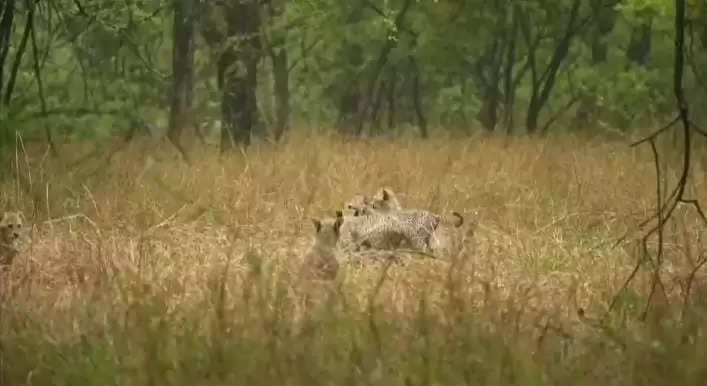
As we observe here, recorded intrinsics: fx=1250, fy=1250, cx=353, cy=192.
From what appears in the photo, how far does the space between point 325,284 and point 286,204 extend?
3.70 metres

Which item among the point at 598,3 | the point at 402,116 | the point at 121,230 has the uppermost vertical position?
the point at 598,3

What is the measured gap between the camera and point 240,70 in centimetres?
1692

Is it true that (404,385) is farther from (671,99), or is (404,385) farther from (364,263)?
(671,99)

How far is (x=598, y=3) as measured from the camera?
2580cm

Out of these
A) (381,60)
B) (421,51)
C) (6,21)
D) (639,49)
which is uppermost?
(6,21)

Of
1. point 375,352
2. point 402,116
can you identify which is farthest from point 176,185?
point 402,116

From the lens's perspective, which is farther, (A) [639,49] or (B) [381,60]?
(B) [381,60]

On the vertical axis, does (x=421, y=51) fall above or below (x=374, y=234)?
above

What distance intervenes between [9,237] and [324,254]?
1.84 meters

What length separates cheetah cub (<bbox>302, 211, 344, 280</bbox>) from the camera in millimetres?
6297

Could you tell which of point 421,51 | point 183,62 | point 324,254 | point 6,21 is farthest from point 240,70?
point 421,51

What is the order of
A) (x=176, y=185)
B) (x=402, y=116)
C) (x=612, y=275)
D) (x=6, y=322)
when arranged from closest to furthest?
(x=6, y=322) → (x=612, y=275) → (x=176, y=185) → (x=402, y=116)

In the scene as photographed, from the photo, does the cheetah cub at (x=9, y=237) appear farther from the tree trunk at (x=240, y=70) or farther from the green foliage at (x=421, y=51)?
the tree trunk at (x=240, y=70)

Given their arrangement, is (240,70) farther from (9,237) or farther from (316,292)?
(316,292)
